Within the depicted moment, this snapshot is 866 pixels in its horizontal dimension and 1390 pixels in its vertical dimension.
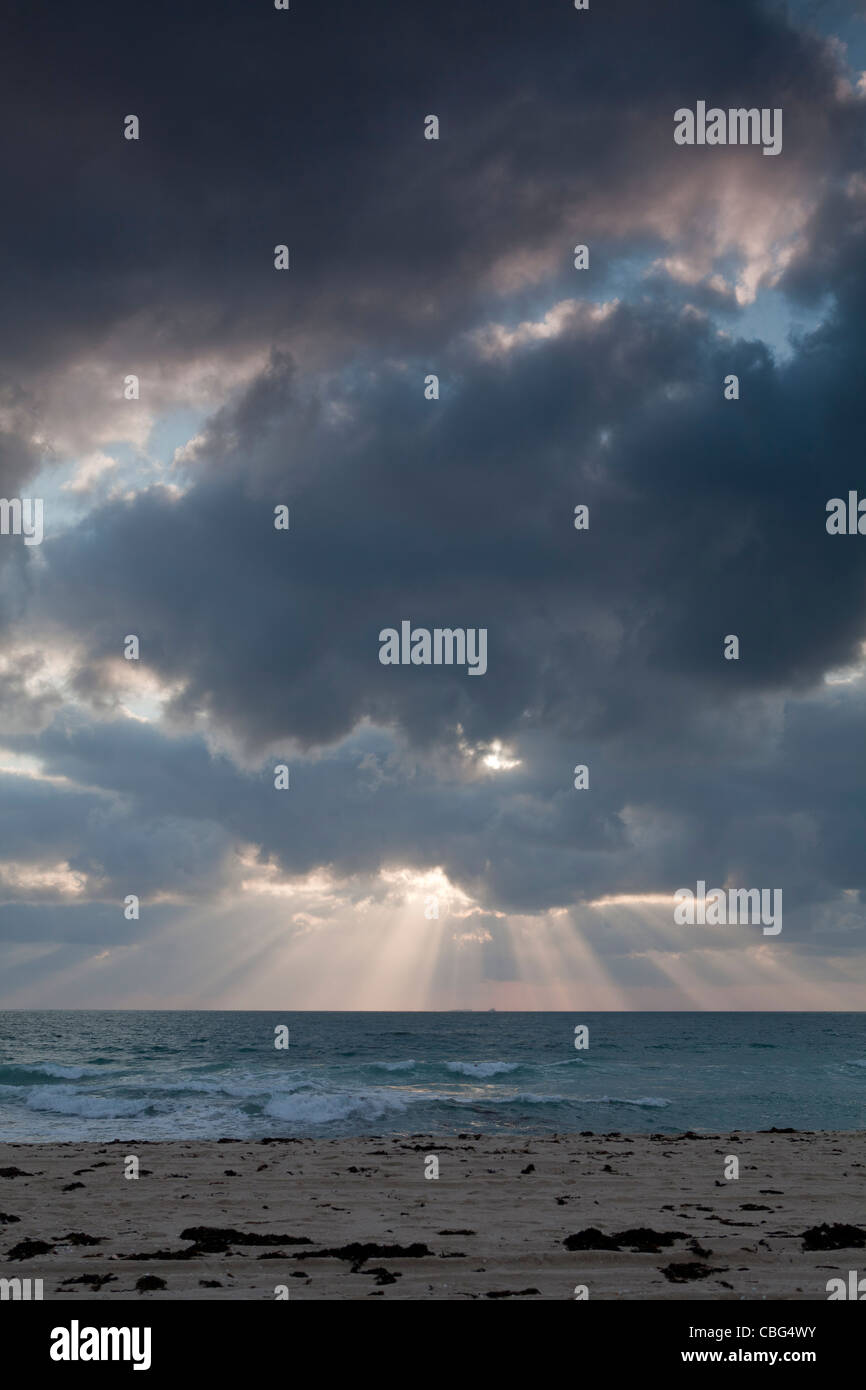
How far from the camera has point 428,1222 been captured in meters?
12.9

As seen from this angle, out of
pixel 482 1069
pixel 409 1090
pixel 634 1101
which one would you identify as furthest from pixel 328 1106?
pixel 482 1069

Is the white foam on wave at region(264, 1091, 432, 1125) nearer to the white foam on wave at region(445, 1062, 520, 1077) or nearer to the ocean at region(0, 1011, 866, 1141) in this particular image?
the ocean at region(0, 1011, 866, 1141)

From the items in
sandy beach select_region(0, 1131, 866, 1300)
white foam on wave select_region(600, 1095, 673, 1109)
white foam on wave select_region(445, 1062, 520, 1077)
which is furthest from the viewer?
white foam on wave select_region(445, 1062, 520, 1077)

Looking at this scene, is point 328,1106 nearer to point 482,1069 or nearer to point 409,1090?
point 409,1090

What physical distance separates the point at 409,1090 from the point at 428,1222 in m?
32.2

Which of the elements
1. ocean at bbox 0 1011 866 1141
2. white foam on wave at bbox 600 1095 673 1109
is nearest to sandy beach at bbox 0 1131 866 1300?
ocean at bbox 0 1011 866 1141

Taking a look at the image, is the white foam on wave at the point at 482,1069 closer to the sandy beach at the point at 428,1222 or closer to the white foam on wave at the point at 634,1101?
the white foam on wave at the point at 634,1101

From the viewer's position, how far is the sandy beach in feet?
31.6

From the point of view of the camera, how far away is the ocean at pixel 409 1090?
30984 mm

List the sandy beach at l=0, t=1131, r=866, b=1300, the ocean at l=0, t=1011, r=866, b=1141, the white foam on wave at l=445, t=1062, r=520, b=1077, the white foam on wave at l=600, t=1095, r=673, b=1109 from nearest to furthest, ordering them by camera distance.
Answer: the sandy beach at l=0, t=1131, r=866, b=1300 → the ocean at l=0, t=1011, r=866, b=1141 → the white foam on wave at l=600, t=1095, r=673, b=1109 → the white foam on wave at l=445, t=1062, r=520, b=1077

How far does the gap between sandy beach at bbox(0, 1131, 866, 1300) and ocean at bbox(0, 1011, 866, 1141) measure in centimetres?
1018

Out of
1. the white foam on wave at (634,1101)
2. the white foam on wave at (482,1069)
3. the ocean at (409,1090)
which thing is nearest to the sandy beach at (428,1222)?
the ocean at (409,1090)
